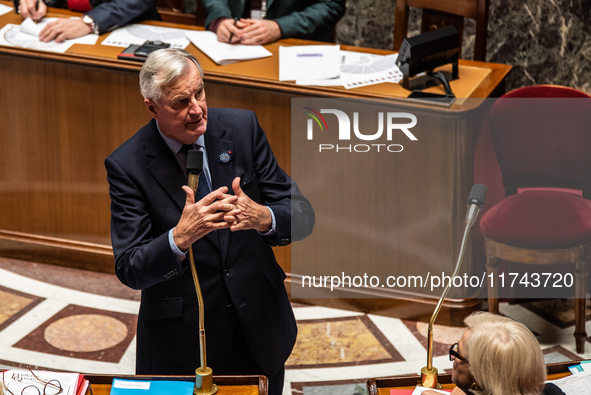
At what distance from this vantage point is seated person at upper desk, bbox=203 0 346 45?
4.45 metres

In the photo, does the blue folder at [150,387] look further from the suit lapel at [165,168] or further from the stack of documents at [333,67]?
the stack of documents at [333,67]

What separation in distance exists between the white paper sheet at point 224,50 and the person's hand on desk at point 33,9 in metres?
0.85

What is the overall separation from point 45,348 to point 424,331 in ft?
5.92

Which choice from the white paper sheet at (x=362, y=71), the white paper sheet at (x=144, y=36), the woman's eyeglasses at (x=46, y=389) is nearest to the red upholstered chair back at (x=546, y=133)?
the white paper sheet at (x=362, y=71)

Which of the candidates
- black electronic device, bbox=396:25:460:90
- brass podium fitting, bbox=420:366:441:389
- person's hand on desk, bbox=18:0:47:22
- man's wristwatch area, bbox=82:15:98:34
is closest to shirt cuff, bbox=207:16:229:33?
man's wristwatch area, bbox=82:15:98:34

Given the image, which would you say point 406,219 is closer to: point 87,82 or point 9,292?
point 87,82

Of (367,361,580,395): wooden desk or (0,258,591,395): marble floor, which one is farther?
(0,258,591,395): marble floor

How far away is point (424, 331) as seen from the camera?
4.16m

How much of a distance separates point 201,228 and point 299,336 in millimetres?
1921

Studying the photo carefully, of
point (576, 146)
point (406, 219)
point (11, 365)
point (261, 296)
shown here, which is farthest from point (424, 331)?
point (11, 365)

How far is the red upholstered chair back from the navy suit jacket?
5.59 feet

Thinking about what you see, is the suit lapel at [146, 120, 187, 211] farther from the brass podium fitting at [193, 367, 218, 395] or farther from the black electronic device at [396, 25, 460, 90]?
the black electronic device at [396, 25, 460, 90]

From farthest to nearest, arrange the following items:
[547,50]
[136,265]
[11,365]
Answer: [547,50], [11,365], [136,265]

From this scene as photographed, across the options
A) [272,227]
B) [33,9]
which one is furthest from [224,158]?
[33,9]
